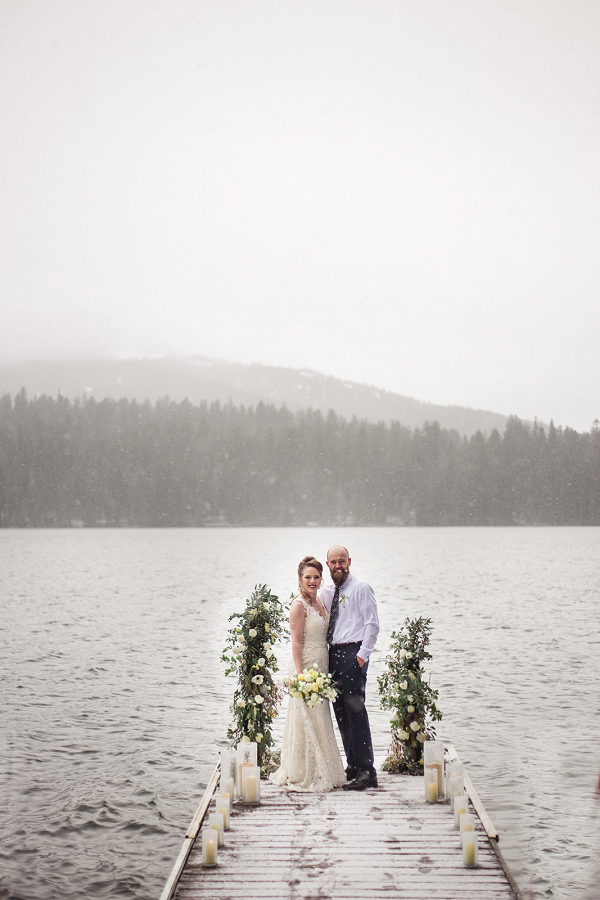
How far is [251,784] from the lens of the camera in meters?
7.59

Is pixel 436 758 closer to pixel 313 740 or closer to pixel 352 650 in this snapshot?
pixel 313 740

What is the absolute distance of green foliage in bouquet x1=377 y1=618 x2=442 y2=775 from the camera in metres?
8.62

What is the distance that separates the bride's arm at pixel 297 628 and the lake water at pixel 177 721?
9.53ft

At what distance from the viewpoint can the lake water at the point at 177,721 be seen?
29.9ft

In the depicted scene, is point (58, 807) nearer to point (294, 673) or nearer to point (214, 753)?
point (214, 753)

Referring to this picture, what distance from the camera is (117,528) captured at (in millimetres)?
144750

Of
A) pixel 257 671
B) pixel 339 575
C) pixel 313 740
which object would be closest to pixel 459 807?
pixel 313 740

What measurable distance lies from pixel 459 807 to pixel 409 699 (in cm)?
181

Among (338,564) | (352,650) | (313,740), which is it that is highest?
(338,564)

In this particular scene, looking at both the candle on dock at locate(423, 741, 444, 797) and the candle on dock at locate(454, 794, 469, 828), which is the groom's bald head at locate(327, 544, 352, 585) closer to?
the candle on dock at locate(423, 741, 444, 797)

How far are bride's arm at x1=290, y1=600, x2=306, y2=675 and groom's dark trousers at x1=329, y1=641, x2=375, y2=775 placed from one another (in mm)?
365

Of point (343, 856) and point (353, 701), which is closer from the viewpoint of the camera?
point (343, 856)

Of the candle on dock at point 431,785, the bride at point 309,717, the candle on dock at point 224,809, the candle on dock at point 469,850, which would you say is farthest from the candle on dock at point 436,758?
the candle on dock at point 224,809

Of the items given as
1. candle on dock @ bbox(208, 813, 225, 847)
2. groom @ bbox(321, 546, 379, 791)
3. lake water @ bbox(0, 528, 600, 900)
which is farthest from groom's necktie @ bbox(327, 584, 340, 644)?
lake water @ bbox(0, 528, 600, 900)
